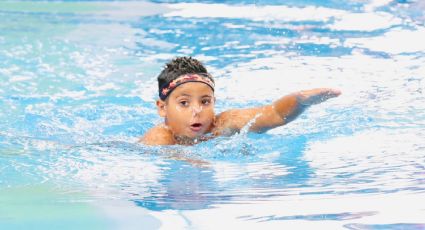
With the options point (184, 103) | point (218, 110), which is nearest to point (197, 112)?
point (184, 103)

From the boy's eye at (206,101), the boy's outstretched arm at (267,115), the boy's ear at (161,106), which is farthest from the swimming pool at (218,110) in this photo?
the boy's ear at (161,106)

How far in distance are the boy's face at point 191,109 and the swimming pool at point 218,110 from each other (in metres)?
0.13

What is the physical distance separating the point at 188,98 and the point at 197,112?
0.13 meters

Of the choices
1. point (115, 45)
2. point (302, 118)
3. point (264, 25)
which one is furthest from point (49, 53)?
point (302, 118)

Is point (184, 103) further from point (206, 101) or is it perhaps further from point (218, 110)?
point (218, 110)

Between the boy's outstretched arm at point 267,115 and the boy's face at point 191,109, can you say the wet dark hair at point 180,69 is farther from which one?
the boy's outstretched arm at point 267,115

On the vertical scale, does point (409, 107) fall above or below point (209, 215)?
above

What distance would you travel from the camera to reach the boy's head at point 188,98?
4500 millimetres

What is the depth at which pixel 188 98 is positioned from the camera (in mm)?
4562

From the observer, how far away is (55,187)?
3.58 m

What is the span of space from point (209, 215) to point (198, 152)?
1308 mm

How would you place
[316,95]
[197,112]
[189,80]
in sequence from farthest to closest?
[189,80] < [197,112] < [316,95]

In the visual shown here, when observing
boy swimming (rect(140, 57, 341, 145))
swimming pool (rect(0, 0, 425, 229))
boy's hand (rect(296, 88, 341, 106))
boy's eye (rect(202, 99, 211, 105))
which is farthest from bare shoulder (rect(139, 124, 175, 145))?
boy's hand (rect(296, 88, 341, 106))

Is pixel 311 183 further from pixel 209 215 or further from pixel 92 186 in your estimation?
pixel 92 186
